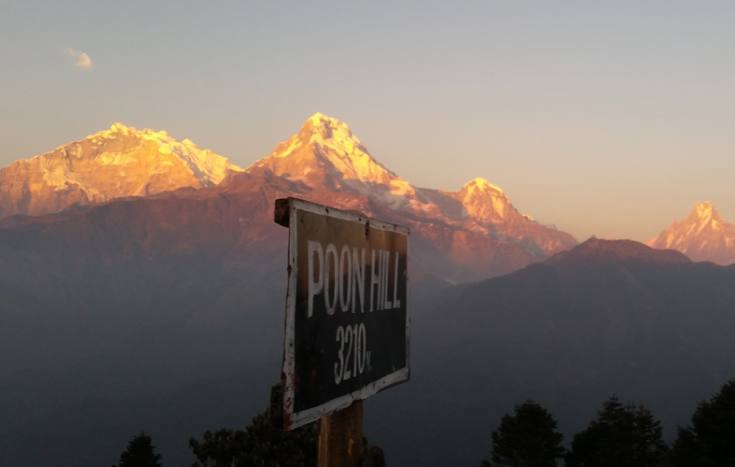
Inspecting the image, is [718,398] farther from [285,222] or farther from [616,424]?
[285,222]

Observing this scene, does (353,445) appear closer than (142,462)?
Yes

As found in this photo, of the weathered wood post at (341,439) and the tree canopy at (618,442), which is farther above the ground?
the weathered wood post at (341,439)

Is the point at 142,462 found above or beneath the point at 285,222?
beneath

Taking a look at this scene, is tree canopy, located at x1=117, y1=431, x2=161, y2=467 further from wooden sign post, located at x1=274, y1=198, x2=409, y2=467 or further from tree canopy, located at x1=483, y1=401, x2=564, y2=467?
wooden sign post, located at x1=274, y1=198, x2=409, y2=467

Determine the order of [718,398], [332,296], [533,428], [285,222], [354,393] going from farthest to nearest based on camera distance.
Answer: [533,428] → [718,398] → [354,393] → [332,296] → [285,222]

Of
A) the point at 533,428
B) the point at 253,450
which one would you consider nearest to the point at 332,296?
the point at 253,450

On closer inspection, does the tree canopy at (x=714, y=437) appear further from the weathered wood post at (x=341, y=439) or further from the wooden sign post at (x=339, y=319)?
the weathered wood post at (x=341, y=439)

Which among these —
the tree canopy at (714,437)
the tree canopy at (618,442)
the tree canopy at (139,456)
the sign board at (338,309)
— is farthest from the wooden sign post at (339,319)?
the tree canopy at (618,442)

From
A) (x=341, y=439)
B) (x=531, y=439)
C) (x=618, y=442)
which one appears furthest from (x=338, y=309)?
(x=531, y=439)

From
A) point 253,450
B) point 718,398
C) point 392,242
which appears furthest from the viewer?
point 718,398

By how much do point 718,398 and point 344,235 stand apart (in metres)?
62.8

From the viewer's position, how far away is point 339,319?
4.70 metres

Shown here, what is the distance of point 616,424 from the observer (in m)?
70.5

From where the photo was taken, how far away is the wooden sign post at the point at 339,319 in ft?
13.5
